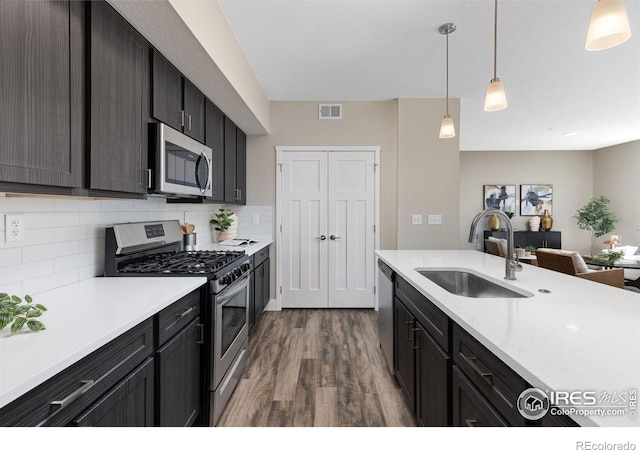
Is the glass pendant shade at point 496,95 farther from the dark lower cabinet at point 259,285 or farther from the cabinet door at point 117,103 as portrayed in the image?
the dark lower cabinet at point 259,285

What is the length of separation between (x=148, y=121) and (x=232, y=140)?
1.71 metres

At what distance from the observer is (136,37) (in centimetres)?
172

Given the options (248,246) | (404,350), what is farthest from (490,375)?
(248,246)

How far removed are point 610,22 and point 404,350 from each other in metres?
1.83

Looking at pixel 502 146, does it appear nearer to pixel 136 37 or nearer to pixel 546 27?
pixel 546 27

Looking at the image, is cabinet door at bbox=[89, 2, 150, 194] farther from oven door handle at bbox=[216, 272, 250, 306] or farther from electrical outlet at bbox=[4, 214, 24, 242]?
oven door handle at bbox=[216, 272, 250, 306]

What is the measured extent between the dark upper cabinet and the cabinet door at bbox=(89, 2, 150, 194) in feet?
0.33

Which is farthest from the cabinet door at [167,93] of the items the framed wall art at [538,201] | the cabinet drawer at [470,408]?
the framed wall art at [538,201]

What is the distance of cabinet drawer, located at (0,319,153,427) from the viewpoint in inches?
30.4

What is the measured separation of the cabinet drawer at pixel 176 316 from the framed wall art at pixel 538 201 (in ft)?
25.7

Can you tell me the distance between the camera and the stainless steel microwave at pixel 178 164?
1.87 metres

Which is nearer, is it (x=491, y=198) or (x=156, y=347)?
(x=156, y=347)

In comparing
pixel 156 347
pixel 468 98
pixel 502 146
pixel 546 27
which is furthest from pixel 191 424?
pixel 502 146
